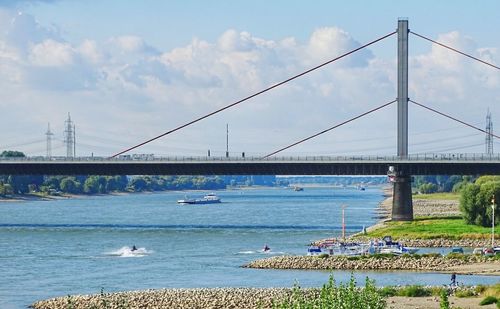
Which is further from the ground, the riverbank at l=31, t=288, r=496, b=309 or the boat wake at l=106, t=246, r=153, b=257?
the boat wake at l=106, t=246, r=153, b=257

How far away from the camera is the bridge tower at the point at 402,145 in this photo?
121688 mm

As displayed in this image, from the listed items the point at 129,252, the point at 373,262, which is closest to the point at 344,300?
the point at 373,262

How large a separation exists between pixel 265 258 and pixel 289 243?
17098mm

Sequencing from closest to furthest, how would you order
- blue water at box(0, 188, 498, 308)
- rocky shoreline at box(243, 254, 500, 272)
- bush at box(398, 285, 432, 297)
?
bush at box(398, 285, 432, 297), blue water at box(0, 188, 498, 308), rocky shoreline at box(243, 254, 500, 272)

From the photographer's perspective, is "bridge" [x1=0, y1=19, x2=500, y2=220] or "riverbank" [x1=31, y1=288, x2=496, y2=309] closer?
"riverbank" [x1=31, y1=288, x2=496, y2=309]

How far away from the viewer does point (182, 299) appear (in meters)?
62.5

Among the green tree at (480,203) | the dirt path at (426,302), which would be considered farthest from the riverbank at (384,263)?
the green tree at (480,203)

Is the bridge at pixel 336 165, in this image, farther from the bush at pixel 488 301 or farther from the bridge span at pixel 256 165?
the bush at pixel 488 301

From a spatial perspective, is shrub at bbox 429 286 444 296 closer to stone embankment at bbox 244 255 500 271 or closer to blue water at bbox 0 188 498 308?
blue water at bbox 0 188 498 308

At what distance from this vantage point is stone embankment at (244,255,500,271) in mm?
80875

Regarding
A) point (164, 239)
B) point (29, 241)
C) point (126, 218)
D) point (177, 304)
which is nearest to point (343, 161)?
point (164, 239)

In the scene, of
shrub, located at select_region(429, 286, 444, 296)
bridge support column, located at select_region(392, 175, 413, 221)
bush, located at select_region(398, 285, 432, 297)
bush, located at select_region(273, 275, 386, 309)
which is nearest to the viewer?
bush, located at select_region(273, 275, 386, 309)

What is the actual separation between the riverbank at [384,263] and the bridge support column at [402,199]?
38.5 meters

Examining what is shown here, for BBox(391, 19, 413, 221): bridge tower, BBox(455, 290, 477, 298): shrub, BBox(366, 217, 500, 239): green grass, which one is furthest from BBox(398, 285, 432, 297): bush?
BBox(391, 19, 413, 221): bridge tower
